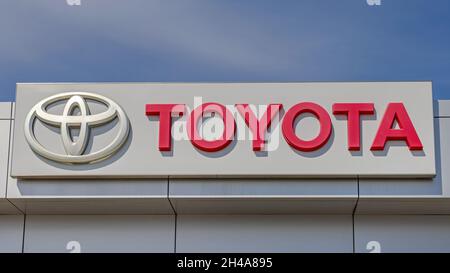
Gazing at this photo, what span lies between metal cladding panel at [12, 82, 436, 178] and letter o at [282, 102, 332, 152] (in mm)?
74

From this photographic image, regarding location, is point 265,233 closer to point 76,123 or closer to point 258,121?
point 258,121

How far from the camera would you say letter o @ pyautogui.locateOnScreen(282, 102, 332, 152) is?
10.8m

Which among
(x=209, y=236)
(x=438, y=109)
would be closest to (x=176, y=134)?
(x=209, y=236)

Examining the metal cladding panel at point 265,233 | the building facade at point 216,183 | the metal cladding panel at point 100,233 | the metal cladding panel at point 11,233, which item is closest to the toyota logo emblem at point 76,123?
the building facade at point 216,183

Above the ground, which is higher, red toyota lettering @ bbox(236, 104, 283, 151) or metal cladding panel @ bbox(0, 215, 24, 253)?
red toyota lettering @ bbox(236, 104, 283, 151)

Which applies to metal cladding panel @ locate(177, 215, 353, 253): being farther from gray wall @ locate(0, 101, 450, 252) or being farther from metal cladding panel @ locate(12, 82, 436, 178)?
metal cladding panel @ locate(12, 82, 436, 178)

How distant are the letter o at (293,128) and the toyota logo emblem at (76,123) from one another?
2.18m

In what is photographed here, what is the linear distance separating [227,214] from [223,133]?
1.30 m

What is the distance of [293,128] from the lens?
1095cm

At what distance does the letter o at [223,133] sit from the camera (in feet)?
35.7

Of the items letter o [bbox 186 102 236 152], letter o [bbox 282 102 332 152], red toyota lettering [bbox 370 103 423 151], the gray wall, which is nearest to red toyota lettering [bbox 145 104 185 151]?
letter o [bbox 186 102 236 152]

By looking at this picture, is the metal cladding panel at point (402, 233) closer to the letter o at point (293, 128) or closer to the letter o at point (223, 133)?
the letter o at point (293, 128)

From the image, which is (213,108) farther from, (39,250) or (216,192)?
(39,250)
